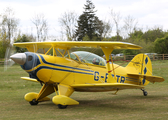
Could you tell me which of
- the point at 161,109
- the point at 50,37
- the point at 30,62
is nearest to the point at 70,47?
the point at 30,62

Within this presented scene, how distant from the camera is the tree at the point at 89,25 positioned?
189 feet

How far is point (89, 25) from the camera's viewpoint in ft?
190

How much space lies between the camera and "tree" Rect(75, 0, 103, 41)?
5747 cm

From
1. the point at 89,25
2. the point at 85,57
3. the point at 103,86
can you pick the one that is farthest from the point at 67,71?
the point at 89,25

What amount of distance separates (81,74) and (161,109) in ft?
11.4

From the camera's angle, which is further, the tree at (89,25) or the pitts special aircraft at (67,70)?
the tree at (89,25)

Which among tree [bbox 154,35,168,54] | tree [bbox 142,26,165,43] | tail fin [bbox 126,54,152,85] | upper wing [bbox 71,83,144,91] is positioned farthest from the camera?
tree [bbox 142,26,165,43]

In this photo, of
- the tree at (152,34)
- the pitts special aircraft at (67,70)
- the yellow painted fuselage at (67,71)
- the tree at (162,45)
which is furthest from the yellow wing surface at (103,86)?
the tree at (152,34)

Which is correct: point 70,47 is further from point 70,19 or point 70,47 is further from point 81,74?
point 70,19

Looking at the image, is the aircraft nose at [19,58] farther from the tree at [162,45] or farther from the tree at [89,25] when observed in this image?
the tree at [89,25]

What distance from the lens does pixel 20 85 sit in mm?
16625

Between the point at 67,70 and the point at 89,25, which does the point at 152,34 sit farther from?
the point at 67,70

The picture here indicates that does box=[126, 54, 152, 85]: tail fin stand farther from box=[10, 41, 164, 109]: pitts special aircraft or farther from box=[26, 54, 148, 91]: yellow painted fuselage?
box=[26, 54, 148, 91]: yellow painted fuselage

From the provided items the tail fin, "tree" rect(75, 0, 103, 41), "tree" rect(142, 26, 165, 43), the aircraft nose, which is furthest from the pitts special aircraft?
"tree" rect(142, 26, 165, 43)
